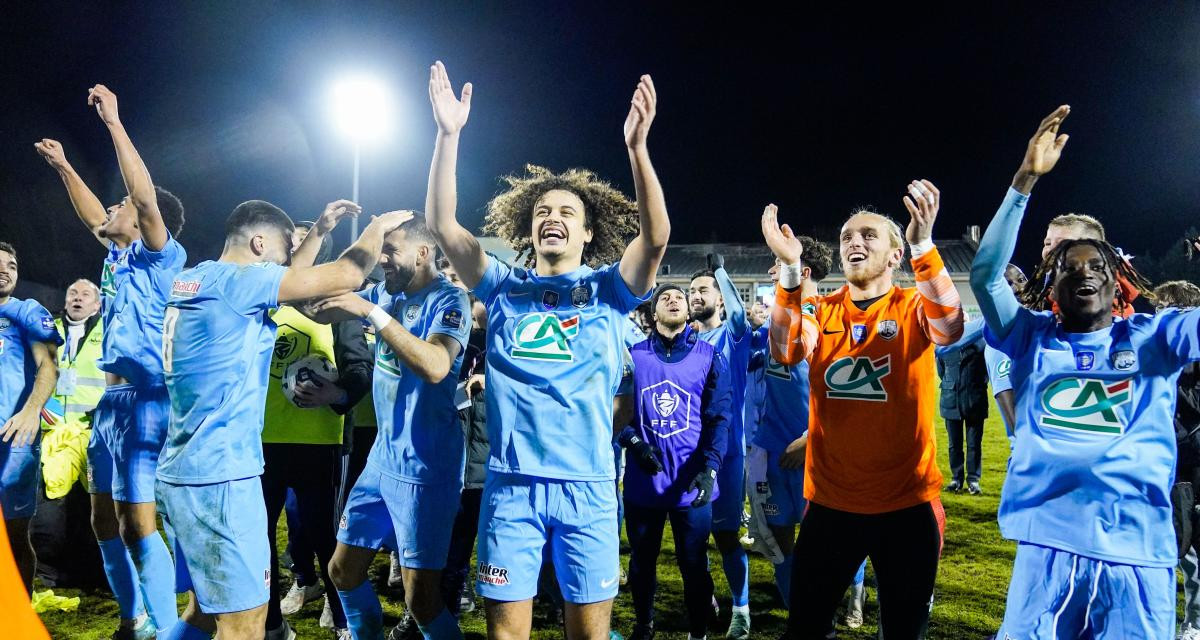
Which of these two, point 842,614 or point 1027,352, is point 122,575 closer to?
point 842,614

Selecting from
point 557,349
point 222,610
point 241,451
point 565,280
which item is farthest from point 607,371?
point 222,610

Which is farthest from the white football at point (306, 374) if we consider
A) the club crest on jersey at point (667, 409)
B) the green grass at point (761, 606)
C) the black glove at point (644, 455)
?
the club crest on jersey at point (667, 409)

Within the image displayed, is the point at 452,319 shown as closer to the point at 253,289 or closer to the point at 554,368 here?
the point at 554,368

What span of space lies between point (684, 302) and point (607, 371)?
5.62 ft

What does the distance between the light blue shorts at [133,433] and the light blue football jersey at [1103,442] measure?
4.40m

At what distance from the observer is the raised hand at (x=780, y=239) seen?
349cm

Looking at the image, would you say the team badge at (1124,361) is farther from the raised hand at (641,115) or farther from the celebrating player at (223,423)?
the celebrating player at (223,423)

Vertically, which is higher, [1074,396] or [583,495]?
[1074,396]

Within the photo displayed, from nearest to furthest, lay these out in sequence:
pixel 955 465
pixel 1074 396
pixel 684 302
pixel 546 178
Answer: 1. pixel 1074 396
2. pixel 546 178
3. pixel 684 302
4. pixel 955 465

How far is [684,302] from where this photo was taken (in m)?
4.92

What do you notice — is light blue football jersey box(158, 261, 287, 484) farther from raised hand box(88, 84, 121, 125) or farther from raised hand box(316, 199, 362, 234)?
raised hand box(88, 84, 121, 125)

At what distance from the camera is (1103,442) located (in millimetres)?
2777

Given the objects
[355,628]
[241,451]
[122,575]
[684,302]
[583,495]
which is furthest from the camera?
[684,302]

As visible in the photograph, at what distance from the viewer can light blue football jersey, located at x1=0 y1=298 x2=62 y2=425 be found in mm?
5383
